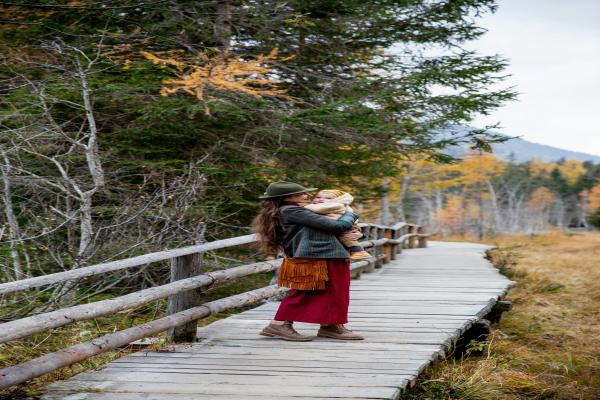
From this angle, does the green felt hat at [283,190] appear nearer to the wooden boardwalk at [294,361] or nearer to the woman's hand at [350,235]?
the woman's hand at [350,235]

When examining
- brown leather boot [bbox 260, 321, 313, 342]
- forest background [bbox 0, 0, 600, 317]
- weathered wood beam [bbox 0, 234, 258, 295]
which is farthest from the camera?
forest background [bbox 0, 0, 600, 317]

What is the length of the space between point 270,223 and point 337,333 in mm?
1222

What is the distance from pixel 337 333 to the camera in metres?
6.57

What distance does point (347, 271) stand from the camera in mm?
6566

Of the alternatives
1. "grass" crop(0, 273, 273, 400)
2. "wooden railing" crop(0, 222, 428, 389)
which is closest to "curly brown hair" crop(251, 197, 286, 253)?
"wooden railing" crop(0, 222, 428, 389)

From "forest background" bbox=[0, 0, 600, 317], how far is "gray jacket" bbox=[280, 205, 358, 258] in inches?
143

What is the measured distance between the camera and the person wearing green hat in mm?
6336

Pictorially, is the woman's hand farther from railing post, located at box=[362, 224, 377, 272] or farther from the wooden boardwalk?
railing post, located at box=[362, 224, 377, 272]

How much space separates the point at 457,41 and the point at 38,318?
12810 mm

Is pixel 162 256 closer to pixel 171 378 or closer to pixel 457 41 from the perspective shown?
pixel 171 378

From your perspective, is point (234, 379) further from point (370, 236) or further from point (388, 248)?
point (388, 248)

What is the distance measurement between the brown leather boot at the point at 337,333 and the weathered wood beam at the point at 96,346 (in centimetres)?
100

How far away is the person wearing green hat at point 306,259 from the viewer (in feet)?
20.8

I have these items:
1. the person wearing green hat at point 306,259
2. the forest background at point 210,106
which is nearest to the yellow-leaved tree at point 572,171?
the forest background at point 210,106
